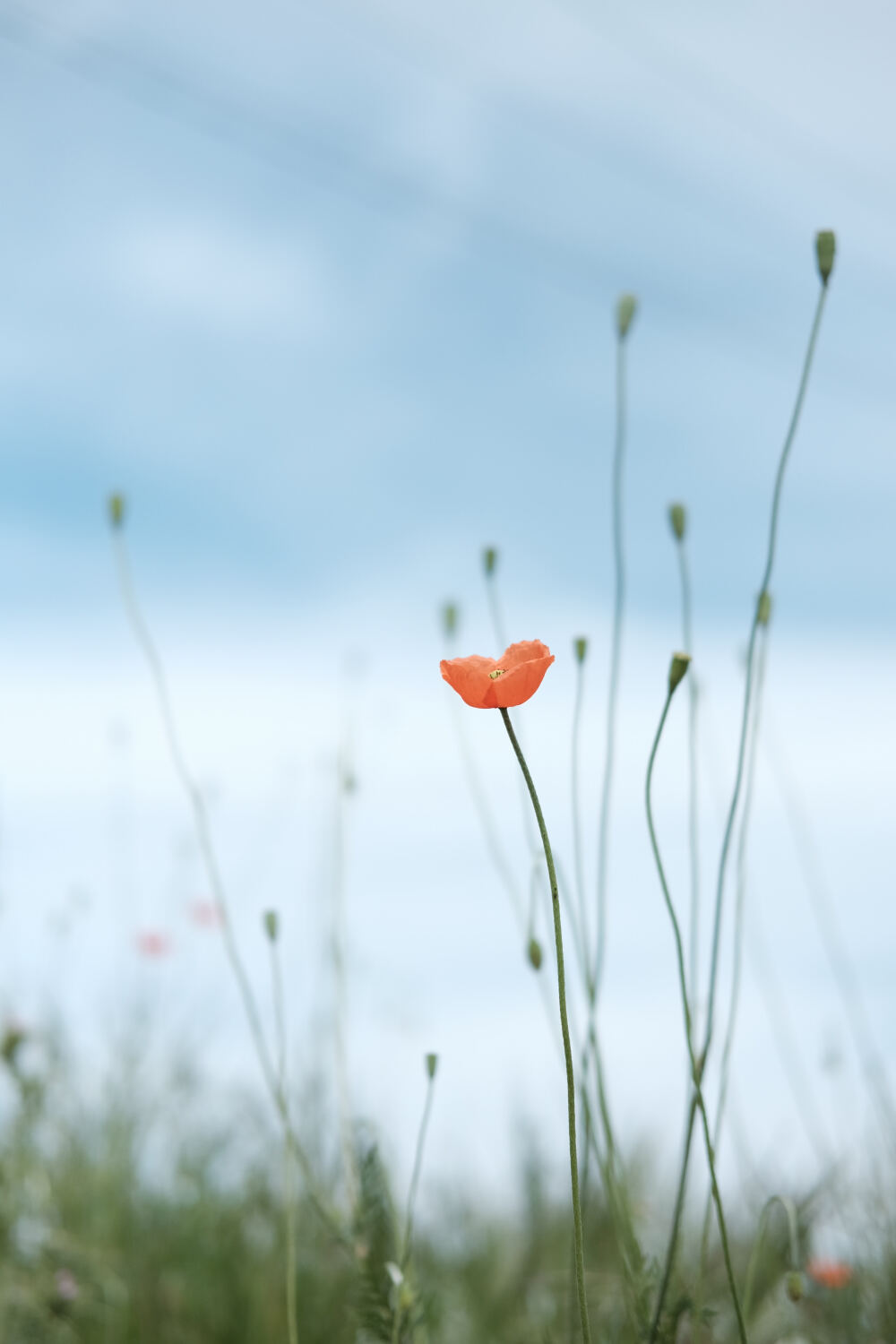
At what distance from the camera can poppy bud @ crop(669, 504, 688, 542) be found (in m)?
1.41

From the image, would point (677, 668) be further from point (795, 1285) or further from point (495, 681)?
point (795, 1285)

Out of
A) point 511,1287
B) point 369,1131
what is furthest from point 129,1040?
point 369,1131

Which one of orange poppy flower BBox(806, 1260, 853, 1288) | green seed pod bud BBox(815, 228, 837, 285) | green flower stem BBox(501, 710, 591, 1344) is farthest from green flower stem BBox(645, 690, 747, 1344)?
orange poppy flower BBox(806, 1260, 853, 1288)

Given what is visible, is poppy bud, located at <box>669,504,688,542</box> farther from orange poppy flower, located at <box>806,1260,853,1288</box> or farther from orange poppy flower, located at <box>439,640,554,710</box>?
orange poppy flower, located at <box>806,1260,853,1288</box>

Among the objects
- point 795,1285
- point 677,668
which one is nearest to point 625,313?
point 677,668

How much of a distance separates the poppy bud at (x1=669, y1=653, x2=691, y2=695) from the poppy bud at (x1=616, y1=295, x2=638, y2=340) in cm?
46

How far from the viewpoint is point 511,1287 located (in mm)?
3209

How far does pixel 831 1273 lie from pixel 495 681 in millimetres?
1468

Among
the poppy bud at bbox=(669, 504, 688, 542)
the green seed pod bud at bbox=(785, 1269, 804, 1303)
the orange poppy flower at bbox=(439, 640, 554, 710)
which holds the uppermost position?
the poppy bud at bbox=(669, 504, 688, 542)

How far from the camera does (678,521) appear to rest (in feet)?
4.62

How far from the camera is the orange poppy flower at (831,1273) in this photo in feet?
6.41

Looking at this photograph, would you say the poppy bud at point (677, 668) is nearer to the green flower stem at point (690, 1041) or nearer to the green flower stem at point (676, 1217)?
the green flower stem at point (690, 1041)

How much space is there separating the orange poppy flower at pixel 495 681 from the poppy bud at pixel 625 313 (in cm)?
53

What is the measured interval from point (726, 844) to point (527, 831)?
32 cm
